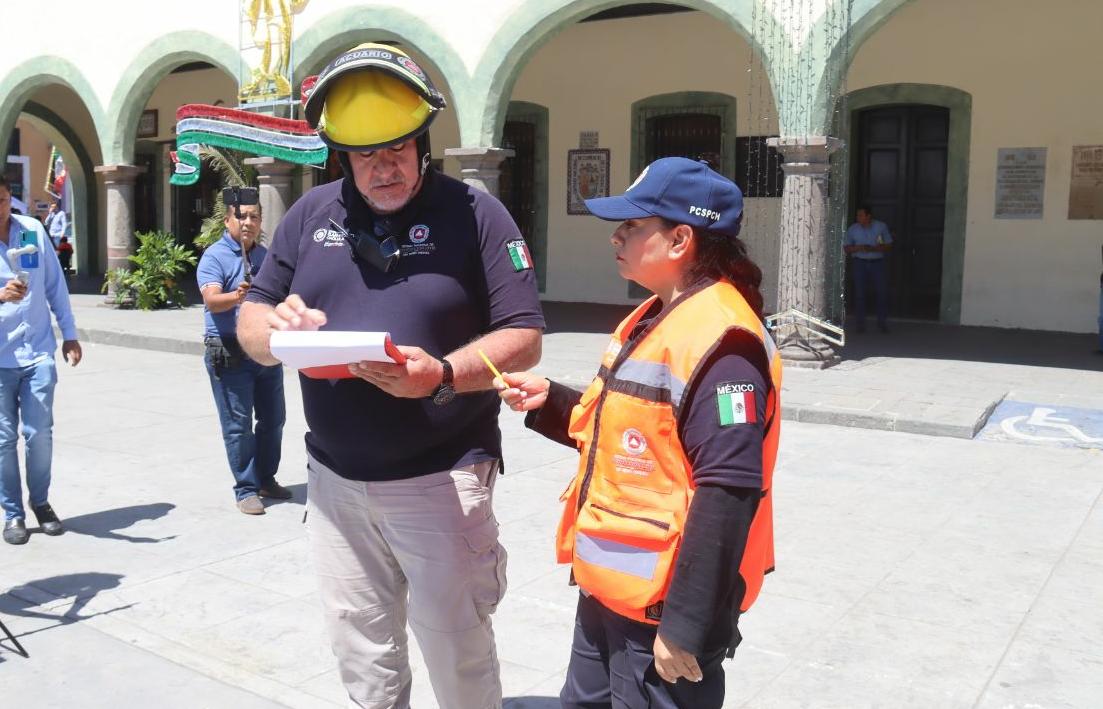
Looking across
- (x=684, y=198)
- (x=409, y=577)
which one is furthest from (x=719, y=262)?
(x=409, y=577)

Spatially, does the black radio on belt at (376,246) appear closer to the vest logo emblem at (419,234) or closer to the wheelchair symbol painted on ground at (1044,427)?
the vest logo emblem at (419,234)

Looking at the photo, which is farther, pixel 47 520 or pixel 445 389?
pixel 47 520

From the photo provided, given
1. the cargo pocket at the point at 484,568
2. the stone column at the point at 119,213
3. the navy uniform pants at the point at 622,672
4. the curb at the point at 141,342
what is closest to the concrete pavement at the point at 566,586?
the cargo pocket at the point at 484,568

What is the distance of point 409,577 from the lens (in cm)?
270

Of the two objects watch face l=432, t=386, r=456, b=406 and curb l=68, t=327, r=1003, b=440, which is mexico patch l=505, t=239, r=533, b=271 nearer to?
watch face l=432, t=386, r=456, b=406

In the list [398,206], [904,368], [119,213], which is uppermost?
[398,206]

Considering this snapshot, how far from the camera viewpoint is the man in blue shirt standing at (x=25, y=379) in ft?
17.4

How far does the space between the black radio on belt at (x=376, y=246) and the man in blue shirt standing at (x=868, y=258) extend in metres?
11.9

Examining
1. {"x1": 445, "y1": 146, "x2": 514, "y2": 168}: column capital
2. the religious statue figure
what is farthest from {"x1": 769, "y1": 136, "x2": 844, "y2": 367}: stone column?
the religious statue figure

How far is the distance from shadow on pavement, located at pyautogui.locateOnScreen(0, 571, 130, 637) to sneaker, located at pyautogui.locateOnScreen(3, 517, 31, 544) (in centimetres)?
60

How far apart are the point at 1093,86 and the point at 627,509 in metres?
12.9

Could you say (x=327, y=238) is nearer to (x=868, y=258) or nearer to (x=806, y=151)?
(x=806, y=151)

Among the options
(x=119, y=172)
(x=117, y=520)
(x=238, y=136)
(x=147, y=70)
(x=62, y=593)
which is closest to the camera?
(x=62, y=593)

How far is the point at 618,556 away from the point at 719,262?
657 mm
